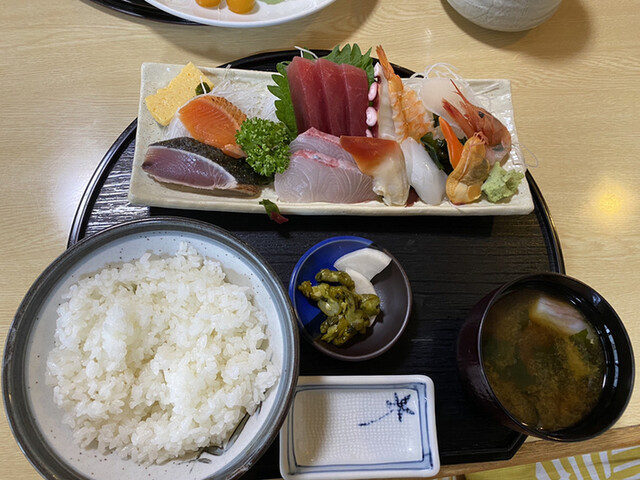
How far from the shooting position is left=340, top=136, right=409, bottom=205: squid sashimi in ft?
6.12

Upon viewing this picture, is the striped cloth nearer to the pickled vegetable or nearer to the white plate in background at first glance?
the pickled vegetable

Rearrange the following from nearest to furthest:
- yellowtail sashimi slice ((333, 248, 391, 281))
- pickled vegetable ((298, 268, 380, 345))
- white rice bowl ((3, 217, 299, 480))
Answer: white rice bowl ((3, 217, 299, 480)) < pickled vegetable ((298, 268, 380, 345)) < yellowtail sashimi slice ((333, 248, 391, 281))

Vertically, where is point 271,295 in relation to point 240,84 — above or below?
below

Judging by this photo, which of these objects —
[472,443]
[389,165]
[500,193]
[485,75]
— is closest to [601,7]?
[485,75]

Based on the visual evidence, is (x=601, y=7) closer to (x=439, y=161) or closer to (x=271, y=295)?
(x=439, y=161)

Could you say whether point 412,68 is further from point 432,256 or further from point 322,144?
point 432,256

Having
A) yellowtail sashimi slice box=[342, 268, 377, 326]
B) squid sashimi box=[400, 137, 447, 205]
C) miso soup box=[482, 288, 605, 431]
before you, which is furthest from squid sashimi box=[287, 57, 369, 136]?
miso soup box=[482, 288, 605, 431]

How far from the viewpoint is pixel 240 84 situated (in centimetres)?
202

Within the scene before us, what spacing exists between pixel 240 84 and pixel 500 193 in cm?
125

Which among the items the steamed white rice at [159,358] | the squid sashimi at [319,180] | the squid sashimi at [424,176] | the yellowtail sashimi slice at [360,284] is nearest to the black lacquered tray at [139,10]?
the squid sashimi at [319,180]

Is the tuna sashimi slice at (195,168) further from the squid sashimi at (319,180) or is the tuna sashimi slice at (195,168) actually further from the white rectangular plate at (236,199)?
the squid sashimi at (319,180)

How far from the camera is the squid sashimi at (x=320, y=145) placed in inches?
75.0

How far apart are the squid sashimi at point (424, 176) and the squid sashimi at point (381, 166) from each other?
1.8 inches

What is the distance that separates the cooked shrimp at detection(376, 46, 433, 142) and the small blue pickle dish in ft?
3.54
